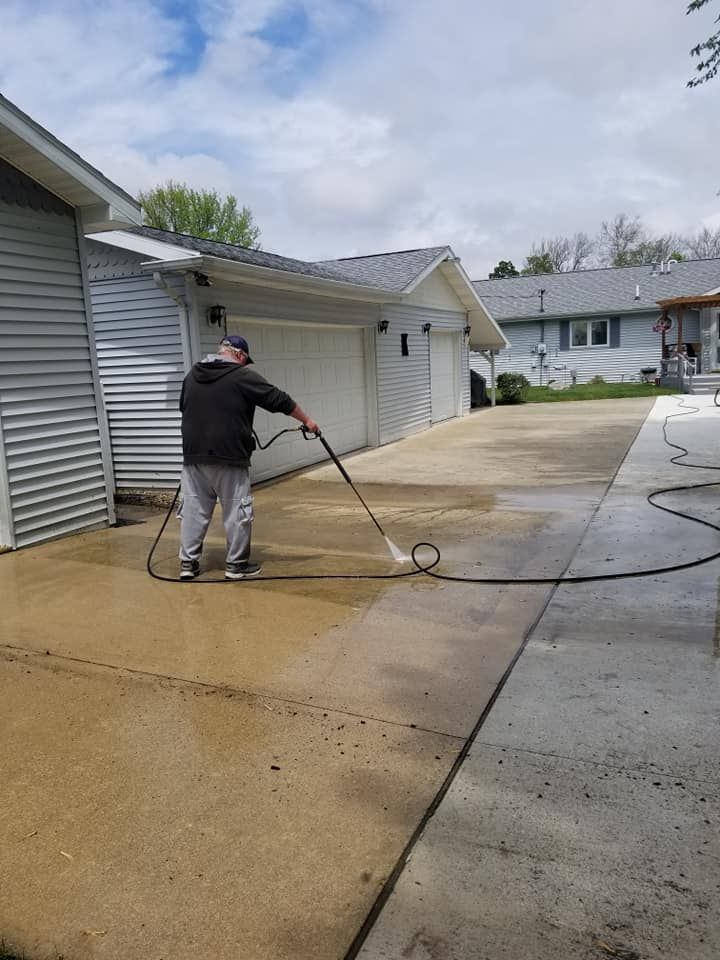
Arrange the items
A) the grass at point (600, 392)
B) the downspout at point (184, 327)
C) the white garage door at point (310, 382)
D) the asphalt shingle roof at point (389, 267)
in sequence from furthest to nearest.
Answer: the grass at point (600, 392) → the asphalt shingle roof at point (389, 267) → the white garage door at point (310, 382) → the downspout at point (184, 327)

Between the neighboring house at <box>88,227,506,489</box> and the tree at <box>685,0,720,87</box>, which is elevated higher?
the tree at <box>685,0,720,87</box>

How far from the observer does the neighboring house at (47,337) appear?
19.2 ft

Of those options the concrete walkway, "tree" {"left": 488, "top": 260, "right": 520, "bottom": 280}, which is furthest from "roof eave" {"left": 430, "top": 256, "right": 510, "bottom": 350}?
"tree" {"left": 488, "top": 260, "right": 520, "bottom": 280}

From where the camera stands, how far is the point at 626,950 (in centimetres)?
183

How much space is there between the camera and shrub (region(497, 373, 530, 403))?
21.9m

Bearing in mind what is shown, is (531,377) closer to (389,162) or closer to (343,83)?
(389,162)

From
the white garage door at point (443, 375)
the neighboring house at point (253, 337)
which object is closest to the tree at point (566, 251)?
the white garage door at point (443, 375)

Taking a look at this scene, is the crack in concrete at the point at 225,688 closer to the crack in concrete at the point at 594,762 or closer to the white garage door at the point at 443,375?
the crack in concrete at the point at 594,762

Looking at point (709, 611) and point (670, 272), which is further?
point (670, 272)

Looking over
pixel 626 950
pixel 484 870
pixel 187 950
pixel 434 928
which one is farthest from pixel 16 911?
pixel 626 950

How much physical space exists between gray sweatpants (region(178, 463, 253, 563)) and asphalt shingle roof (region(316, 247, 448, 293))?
7.95 meters

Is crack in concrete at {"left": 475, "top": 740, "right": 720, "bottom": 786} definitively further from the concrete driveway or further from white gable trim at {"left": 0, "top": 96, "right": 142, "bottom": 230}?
white gable trim at {"left": 0, "top": 96, "right": 142, "bottom": 230}

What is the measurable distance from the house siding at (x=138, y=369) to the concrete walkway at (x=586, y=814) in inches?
213

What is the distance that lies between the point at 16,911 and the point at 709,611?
3.73 metres
